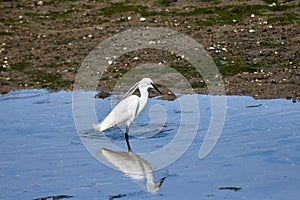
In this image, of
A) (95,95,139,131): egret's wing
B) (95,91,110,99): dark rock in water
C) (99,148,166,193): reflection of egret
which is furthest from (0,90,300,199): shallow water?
(95,91,110,99): dark rock in water

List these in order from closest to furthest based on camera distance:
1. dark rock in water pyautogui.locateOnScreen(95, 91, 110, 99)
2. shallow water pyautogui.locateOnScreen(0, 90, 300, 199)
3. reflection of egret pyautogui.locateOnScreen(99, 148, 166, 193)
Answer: shallow water pyautogui.locateOnScreen(0, 90, 300, 199), reflection of egret pyautogui.locateOnScreen(99, 148, 166, 193), dark rock in water pyautogui.locateOnScreen(95, 91, 110, 99)

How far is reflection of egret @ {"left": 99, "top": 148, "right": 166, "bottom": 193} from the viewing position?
11.0 metres

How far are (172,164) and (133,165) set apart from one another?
2.38 feet

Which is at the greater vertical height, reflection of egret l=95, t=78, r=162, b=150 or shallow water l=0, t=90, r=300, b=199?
reflection of egret l=95, t=78, r=162, b=150

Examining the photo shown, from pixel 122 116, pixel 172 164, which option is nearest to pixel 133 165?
pixel 172 164

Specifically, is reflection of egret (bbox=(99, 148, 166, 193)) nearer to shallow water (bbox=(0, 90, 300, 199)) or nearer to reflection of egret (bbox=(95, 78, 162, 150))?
shallow water (bbox=(0, 90, 300, 199))

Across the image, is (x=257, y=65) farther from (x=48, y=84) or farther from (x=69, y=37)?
(x=69, y=37)

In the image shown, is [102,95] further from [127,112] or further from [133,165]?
[133,165]

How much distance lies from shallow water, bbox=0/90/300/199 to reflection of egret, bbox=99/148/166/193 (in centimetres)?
13

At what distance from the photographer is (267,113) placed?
14617mm

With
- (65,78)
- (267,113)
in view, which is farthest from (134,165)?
(65,78)

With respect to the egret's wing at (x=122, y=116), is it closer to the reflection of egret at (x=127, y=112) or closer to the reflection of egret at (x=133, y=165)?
the reflection of egret at (x=127, y=112)

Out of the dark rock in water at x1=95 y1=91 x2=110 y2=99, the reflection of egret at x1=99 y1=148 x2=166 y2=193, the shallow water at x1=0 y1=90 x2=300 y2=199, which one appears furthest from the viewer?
the dark rock in water at x1=95 y1=91 x2=110 y2=99

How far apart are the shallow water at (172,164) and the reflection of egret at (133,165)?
0.43 feet
